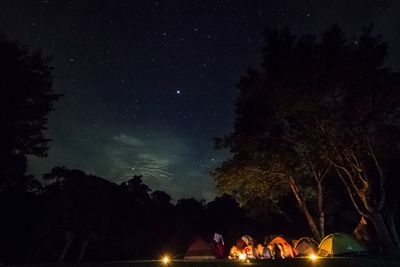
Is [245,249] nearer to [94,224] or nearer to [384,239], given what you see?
[384,239]

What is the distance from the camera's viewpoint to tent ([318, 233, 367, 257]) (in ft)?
69.4

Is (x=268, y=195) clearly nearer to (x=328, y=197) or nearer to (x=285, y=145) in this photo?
(x=285, y=145)

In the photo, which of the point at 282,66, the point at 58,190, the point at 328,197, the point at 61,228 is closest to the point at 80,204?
the point at 61,228

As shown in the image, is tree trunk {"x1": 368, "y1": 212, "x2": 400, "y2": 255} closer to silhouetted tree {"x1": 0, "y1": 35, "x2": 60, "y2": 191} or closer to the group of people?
the group of people

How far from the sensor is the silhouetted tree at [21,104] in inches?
699

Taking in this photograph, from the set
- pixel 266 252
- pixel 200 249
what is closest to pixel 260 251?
pixel 266 252

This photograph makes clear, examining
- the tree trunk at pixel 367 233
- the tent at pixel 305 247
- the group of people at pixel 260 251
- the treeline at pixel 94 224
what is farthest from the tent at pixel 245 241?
the treeline at pixel 94 224

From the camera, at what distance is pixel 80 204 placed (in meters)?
44.3

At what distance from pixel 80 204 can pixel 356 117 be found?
112 ft

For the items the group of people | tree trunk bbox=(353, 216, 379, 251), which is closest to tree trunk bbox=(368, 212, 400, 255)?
the group of people

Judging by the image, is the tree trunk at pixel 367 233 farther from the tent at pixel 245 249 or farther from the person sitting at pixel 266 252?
the person sitting at pixel 266 252

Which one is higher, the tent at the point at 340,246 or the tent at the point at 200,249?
the tent at the point at 200,249

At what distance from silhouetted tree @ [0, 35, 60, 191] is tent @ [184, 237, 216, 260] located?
21.7 metres

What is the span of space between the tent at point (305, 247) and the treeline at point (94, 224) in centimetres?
1438
